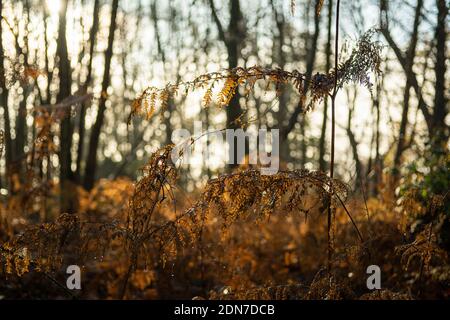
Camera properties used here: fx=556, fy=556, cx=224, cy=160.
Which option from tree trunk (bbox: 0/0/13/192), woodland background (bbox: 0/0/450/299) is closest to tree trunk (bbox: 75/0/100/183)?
woodland background (bbox: 0/0/450/299)

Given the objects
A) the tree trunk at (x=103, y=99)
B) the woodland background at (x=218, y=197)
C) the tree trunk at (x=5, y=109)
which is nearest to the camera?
the woodland background at (x=218, y=197)

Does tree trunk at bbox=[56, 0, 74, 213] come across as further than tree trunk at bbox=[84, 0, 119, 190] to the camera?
Yes

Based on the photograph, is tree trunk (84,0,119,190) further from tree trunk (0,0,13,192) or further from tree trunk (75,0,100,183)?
tree trunk (0,0,13,192)

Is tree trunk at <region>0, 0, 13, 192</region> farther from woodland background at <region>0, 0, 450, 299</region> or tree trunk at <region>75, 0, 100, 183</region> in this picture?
tree trunk at <region>75, 0, 100, 183</region>

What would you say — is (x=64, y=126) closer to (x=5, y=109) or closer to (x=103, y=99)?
(x=103, y=99)

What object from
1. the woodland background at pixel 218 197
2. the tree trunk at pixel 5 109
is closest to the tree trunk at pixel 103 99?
the woodland background at pixel 218 197

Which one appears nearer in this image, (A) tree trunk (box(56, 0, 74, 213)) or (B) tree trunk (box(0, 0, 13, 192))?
(B) tree trunk (box(0, 0, 13, 192))

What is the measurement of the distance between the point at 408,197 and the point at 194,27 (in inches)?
487

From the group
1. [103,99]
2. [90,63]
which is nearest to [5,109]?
[90,63]

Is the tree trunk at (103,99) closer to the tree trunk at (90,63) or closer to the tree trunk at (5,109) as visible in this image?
the tree trunk at (90,63)

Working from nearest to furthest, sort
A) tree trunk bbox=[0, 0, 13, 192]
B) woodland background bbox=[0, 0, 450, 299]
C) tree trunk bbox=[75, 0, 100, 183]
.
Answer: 1. woodland background bbox=[0, 0, 450, 299]
2. tree trunk bbox=[0, 0, 13, 192]
3. tree trunk bbox=[75, 0, 100, 183]

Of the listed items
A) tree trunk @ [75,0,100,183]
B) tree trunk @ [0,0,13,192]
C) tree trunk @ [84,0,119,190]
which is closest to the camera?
tree trunk @ [0,0,13,192]

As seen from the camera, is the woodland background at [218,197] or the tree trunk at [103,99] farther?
the tree trunk at [103,99]
